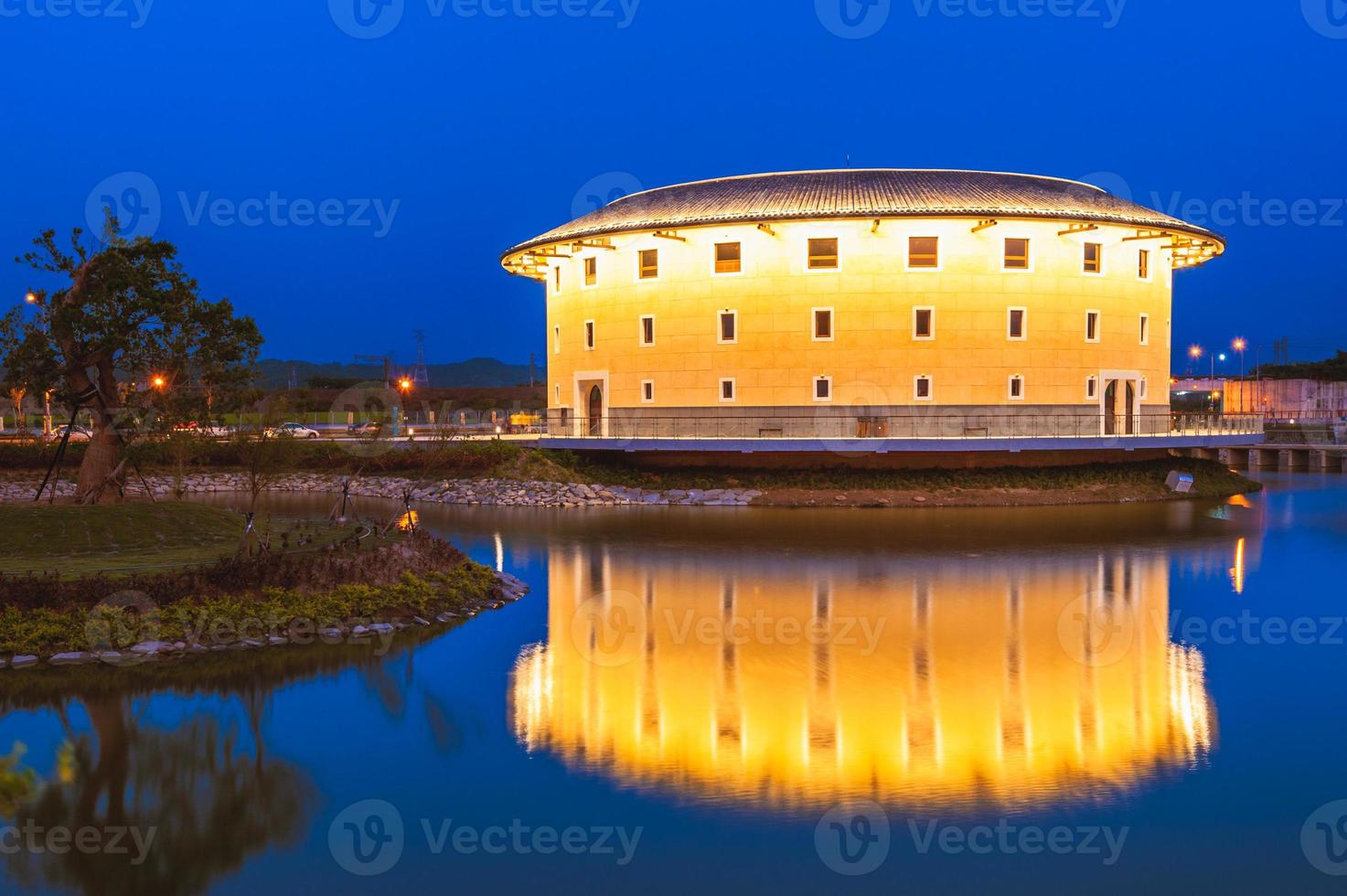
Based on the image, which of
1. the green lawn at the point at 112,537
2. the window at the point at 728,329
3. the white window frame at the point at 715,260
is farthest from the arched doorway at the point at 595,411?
the green lawn at the point at 112,537

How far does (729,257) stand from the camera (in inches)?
1484

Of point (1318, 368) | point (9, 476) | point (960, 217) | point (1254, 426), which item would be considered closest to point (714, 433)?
point (960, 217)

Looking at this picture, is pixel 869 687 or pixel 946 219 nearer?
pixel 869 687

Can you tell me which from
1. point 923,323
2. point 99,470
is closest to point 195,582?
point 99,470

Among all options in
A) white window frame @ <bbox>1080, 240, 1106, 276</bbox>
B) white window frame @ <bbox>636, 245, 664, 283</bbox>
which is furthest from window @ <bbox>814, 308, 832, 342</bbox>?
white window frame @ <bbox>1080, 240, 1106, 276</bbox>

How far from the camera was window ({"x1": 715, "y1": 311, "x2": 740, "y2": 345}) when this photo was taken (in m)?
37.5

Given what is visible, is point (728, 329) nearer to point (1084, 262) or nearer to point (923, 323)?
point (923, 323)

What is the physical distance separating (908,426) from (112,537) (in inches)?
1004

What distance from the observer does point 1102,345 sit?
38125 mm

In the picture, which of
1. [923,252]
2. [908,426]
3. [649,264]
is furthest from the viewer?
[649,264]

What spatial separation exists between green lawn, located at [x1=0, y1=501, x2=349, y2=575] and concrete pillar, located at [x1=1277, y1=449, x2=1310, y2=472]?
172 ft

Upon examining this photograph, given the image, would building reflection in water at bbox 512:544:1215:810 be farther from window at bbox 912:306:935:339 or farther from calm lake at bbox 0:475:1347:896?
window at bbox 912:306:935:339

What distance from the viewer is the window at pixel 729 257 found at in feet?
123

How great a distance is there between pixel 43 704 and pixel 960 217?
31.4 metres
